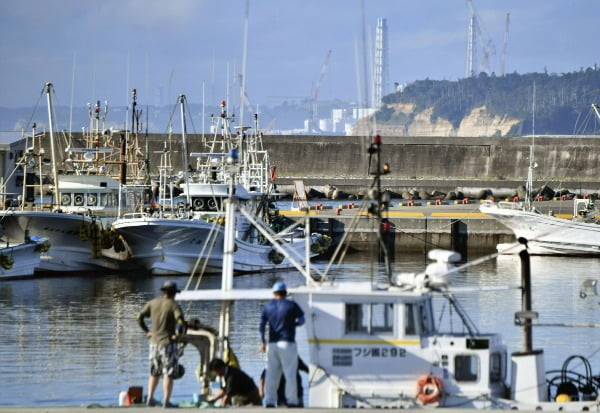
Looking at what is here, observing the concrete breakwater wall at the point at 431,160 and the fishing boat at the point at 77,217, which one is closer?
the fishing boat at the point at 77,217

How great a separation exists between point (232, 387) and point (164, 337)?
1194mm

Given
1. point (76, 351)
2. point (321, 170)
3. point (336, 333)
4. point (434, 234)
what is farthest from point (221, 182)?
point (321, 170)

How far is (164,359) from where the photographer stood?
17.9 meters

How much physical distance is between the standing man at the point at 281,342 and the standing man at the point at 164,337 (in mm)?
1207

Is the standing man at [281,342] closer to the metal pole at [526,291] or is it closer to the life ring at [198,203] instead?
→ the metal pole at [526,291]

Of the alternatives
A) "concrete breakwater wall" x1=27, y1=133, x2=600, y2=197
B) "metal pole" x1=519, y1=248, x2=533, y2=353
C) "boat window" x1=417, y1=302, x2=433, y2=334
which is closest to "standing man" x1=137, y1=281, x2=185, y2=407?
"boat window" x1=417, y1=302, x2=433, y2=334

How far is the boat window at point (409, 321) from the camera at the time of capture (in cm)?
1783

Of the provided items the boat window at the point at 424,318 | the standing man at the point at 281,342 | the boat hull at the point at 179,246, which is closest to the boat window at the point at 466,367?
the boat window at the point at 424,318

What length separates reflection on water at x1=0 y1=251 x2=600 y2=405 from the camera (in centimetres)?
2350

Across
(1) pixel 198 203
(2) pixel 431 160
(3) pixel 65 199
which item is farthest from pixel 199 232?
(2) pixel 431 160

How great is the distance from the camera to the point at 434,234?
5738 centimetres

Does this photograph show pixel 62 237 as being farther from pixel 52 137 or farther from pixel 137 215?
pixel 52 137

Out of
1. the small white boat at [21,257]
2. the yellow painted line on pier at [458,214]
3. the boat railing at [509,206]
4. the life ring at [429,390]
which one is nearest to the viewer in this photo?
the life ring at [429,390]

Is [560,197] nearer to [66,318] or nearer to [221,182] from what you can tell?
[221,182]
